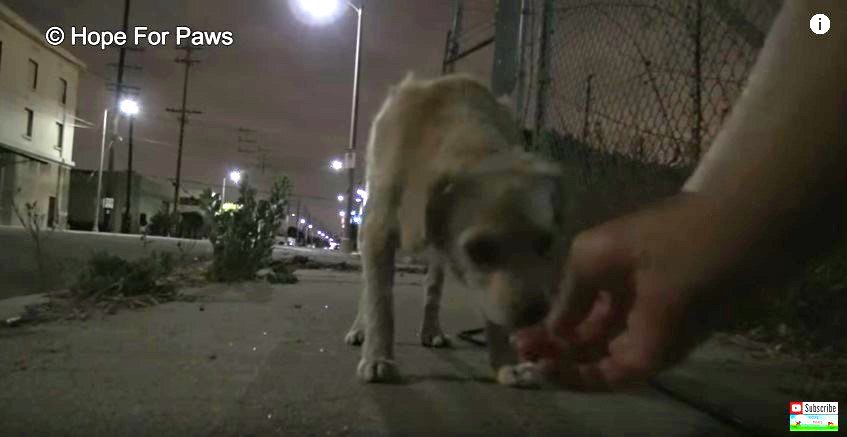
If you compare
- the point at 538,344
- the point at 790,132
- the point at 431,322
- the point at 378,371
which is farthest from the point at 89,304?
the point at 790,132

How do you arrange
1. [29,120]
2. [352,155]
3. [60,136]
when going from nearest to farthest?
[352,155] → [29,120] → [60,136]

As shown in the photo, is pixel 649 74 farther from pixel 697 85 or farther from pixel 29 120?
pixel 29 120

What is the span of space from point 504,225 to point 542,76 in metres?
3.47

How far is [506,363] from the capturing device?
323 cm

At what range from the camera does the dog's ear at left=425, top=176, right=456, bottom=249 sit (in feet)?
7.41

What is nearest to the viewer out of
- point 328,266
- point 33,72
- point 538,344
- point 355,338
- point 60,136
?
point 538,344

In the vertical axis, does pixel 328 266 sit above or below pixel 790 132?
below

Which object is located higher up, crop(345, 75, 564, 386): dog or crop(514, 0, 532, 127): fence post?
crop(514, 0, 532, 127): fence post

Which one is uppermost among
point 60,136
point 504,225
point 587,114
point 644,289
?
point 60,136

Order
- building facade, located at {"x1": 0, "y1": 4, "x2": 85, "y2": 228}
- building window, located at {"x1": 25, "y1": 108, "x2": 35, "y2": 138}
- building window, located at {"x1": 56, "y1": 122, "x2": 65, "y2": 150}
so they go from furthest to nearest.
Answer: building window, located at {"x1": 56, "y1": 122, "x2": 65, "y2": 150} < building window, located at {"x1": 25, "y1": 108, "x2": 35, "y2": 138} < building facade, located at {"x1": 0, "y1": 4, "x2": 85, "y2": 228}

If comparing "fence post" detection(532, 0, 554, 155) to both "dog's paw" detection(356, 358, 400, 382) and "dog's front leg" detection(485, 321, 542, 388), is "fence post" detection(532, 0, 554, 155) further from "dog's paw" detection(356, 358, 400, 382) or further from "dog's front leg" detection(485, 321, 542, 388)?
"dog's paw" detection(356, 358, 400, 382)

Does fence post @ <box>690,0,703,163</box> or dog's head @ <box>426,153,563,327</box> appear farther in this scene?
fence post @ <box>690,0,703,163</box>

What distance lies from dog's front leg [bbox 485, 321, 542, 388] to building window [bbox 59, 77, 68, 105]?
4031 cm

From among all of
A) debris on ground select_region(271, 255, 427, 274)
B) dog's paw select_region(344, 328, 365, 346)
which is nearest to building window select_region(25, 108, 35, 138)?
debris on ground select_region(271, 255, 427, 274)
